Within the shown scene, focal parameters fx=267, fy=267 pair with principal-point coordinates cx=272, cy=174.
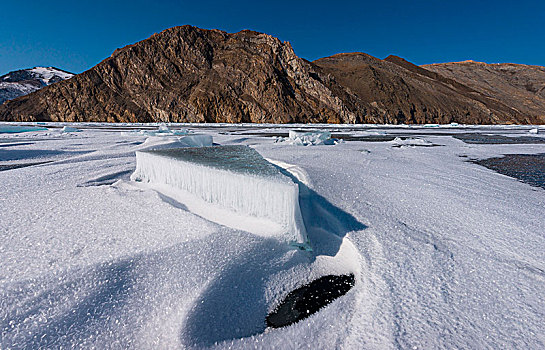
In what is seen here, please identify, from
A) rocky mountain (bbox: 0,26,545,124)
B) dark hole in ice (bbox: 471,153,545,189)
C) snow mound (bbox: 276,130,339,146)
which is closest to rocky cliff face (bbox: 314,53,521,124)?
rocky mountain (bbox: 0,26,545,124)

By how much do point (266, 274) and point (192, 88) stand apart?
4657 cm

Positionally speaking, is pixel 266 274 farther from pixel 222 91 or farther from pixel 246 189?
pixel 222 91

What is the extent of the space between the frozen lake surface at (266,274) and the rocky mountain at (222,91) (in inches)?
1521

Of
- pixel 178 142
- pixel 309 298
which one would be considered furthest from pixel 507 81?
pixel 309 298

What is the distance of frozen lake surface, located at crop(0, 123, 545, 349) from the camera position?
1241 millimetres

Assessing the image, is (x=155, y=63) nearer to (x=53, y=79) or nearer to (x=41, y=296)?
(x=41, y=296)

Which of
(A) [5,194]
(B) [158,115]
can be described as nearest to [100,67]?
(B) [158,115]

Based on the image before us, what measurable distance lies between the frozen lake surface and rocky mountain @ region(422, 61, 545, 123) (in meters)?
77.5

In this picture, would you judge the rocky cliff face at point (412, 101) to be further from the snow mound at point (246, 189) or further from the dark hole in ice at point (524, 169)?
the snow mound at point (246, 189)

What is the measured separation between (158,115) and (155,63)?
10.2 m

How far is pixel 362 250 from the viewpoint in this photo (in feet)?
6.49

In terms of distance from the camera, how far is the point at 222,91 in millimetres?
42688

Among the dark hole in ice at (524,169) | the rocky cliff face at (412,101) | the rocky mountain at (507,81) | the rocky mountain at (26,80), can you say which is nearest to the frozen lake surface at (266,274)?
the dark hole in ice at (524,169)

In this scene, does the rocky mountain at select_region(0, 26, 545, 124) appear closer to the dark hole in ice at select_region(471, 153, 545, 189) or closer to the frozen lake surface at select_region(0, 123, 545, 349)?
the dark hole in ice at select_region(471, 153, 545, 189)
